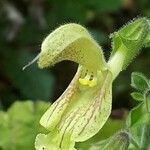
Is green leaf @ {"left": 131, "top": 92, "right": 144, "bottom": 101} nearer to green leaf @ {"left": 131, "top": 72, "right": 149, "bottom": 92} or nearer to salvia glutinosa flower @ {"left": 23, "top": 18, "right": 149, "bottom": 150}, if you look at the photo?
green leaf @ {"left": 131, "top": 72, "right": 149, "bottom": 92}

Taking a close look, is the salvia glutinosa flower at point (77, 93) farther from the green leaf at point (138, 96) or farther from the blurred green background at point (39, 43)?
the blurred green background at point (39, 43)

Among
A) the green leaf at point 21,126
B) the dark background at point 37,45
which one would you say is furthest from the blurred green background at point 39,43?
the green leaf at point 21,126

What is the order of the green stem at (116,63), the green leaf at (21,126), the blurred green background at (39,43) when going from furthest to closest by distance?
the blurred green background at (39,43) → the green leaf at (21,126) → the green stem at (116,63)

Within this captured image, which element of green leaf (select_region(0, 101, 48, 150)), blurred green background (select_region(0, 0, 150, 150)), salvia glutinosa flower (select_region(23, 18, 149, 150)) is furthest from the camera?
blurred green background (select_region(0, 0, 150, 150))

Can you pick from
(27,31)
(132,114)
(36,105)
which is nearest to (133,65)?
(27,31)

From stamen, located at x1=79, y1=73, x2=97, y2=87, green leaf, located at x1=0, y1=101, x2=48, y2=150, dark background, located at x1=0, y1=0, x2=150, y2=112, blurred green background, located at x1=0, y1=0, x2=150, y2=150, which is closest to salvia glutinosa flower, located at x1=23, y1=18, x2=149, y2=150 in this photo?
stamen, located at x1=79, y1=73, x2=97, y2=87

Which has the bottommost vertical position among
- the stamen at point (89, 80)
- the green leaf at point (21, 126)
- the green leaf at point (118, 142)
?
the green leaf at point (118, 142)
